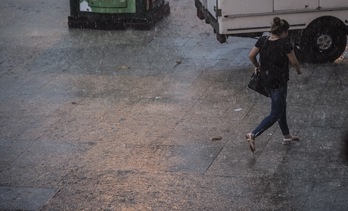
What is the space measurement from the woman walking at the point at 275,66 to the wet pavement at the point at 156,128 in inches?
14.7

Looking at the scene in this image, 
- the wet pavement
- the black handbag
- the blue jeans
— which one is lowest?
the wet pavement

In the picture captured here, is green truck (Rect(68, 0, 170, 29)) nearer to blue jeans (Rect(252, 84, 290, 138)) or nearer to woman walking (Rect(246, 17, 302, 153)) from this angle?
woman walking (Rect(246, 17, 302, 153))

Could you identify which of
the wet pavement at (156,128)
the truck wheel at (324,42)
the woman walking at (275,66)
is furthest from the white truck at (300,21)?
the woman walking at (275,66)

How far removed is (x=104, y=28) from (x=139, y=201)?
9744 mm

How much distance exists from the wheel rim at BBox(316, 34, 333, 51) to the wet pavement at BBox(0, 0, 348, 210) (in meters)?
0.40

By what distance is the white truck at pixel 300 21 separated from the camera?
15422 millimetres

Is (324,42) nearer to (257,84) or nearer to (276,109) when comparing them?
(257,84)

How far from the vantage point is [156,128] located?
12.6m

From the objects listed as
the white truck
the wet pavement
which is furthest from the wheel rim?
the wet pavement

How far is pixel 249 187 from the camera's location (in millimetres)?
10328

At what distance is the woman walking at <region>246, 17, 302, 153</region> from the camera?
1117 centimetres

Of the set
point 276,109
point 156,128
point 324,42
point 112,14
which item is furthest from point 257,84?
point 112,14

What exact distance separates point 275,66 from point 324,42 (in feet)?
16.1

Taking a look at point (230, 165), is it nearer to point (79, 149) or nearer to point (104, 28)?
point (79, 149)
